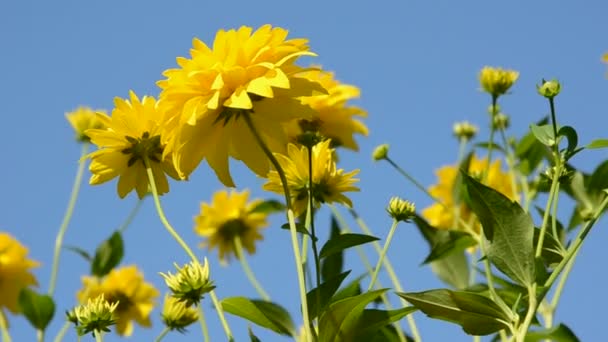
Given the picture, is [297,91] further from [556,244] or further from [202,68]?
[556,244]

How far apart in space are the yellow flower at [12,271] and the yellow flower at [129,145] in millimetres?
2226

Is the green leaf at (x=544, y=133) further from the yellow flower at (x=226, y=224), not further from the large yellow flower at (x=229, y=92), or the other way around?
the yellow flower at (x=226, y=224)

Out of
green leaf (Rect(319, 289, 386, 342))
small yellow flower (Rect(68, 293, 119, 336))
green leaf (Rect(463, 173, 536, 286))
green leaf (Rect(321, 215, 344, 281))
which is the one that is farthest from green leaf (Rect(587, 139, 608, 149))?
small yellow flower (Rect(68, 293, 119, 336))

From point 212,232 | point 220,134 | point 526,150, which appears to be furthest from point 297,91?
point 212,232

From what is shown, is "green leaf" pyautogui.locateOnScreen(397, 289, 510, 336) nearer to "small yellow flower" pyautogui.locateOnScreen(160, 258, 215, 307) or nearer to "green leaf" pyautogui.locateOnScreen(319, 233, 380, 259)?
"green leaf" pyautogui.locateOnScreen(319, 233, 380, 259)

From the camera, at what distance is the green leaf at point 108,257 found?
3123mm

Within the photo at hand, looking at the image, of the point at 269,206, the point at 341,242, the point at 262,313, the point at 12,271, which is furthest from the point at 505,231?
the point at 12,271

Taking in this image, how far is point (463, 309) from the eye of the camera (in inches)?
54.8

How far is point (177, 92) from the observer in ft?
4.94

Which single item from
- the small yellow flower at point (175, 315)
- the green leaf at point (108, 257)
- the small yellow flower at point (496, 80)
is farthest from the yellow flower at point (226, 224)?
the small yellow flower at point (175, 315)

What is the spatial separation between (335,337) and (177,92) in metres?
0.47

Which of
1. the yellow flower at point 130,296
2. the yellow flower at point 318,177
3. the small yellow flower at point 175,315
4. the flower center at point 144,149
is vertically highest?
the yellow flower at point 130,296

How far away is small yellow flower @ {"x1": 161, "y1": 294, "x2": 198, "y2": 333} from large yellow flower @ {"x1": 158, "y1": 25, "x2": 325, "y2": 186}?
0.41 m

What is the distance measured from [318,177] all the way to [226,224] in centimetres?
193
